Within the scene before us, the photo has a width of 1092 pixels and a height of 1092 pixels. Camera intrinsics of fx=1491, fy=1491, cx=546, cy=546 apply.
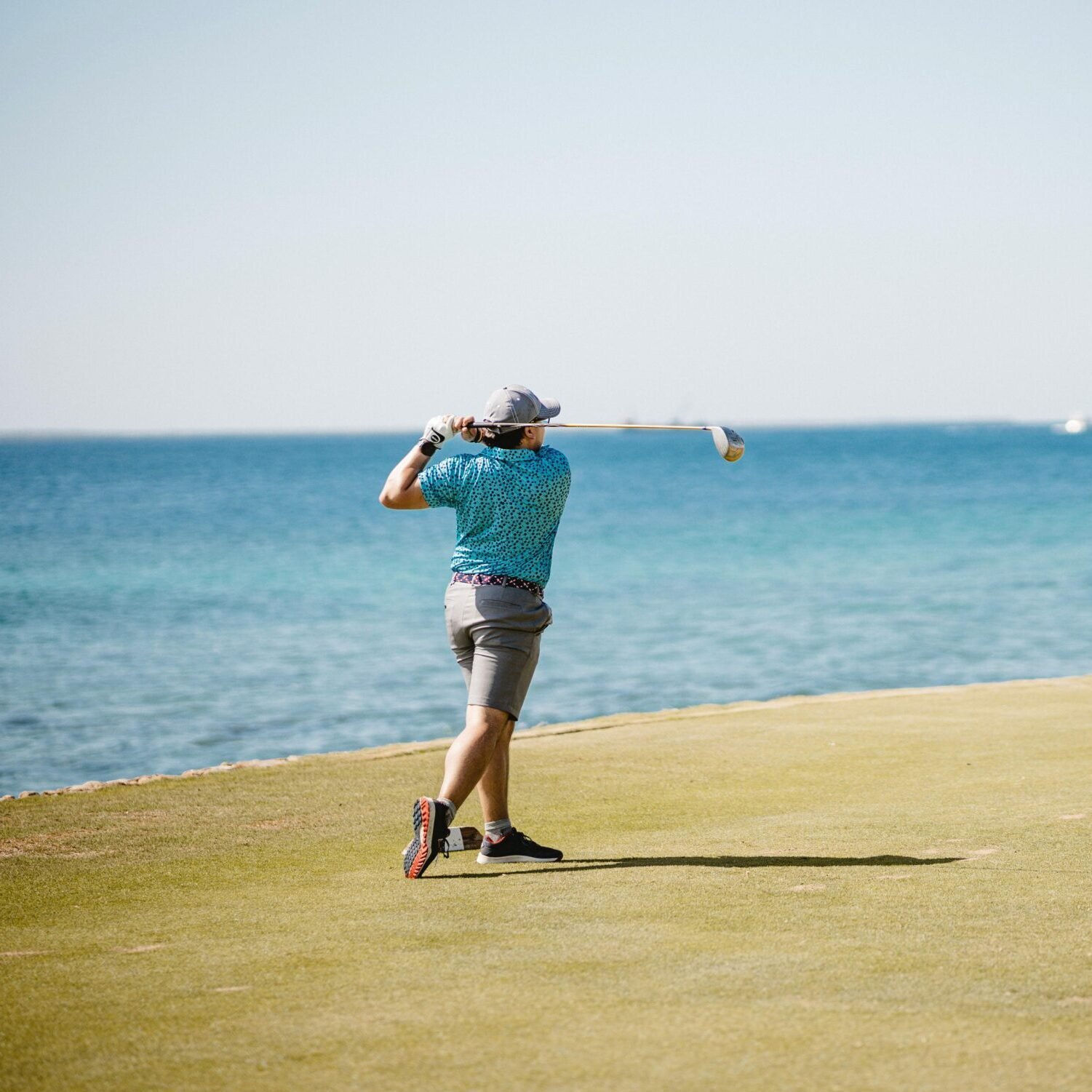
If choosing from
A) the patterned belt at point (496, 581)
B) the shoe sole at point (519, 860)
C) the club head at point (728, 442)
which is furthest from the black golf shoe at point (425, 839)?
the club head at point (728, 442)

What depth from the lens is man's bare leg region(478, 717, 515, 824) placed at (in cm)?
586

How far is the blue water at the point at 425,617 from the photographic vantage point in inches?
691

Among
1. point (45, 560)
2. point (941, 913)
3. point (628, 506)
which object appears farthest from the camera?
point (628, 506)

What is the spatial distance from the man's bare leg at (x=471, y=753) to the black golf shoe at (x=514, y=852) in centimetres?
25

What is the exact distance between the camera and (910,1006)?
3.70 metres

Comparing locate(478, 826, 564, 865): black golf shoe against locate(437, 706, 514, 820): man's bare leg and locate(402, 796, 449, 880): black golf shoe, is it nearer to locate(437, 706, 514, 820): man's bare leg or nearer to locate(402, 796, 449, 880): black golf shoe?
locate(437, 706, 514, 820): man's bare leg

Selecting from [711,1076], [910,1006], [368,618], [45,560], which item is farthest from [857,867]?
[45,560]

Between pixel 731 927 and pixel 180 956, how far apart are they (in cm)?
164

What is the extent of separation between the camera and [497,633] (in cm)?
577

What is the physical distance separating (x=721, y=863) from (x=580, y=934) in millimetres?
1207

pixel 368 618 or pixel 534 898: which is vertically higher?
pixel 534 898

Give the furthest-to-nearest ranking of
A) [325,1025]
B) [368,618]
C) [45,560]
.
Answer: [45,560], [368,618], [325,1025]

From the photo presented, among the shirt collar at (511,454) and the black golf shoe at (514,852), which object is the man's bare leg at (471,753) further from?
the shirt collar at (511,454)

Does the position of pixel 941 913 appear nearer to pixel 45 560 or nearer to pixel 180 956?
pixel 180 956
